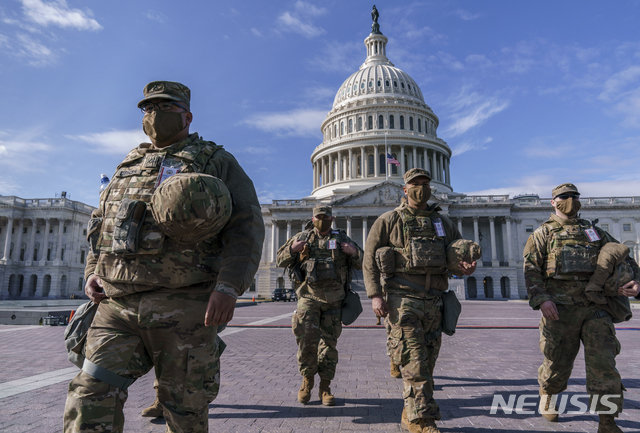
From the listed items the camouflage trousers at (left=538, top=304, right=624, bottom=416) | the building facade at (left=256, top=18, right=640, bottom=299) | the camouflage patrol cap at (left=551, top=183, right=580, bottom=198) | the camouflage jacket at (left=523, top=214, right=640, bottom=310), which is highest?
the building facade at (left=256, top=18, right=640, bottom=299)

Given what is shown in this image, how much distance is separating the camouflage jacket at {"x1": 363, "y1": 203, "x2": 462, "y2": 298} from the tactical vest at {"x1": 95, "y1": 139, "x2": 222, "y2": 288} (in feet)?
7.98

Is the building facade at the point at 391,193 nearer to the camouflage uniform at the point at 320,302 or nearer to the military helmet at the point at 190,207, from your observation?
the camouflage uniform at the point at 320,302

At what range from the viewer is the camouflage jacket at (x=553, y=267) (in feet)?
15.8

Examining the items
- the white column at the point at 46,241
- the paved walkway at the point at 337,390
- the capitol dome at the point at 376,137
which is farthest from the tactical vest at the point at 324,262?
the white column at the point at 46,241

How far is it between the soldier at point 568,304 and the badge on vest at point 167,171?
414cm

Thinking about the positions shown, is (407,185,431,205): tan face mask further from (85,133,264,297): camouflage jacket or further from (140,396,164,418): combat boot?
(140,396,164,418): combat boot

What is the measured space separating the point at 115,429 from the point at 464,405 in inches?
162

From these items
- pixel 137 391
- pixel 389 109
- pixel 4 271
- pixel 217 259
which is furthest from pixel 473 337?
pixel 4 271

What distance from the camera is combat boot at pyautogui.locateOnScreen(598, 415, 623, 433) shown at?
404cm

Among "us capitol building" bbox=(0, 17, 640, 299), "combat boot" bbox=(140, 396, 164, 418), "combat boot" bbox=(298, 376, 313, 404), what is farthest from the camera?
"us capitol building" bbox=(0, 17, 640, 299)

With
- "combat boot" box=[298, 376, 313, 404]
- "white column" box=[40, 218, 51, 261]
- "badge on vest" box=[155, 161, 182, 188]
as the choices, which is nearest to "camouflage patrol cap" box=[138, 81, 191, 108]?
"badge on vest" box=[155, 161, 182, 188]

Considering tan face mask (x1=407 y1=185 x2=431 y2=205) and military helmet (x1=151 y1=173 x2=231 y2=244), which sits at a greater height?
tan face mask (x1=407 y1=185 x2=431 y2=205)

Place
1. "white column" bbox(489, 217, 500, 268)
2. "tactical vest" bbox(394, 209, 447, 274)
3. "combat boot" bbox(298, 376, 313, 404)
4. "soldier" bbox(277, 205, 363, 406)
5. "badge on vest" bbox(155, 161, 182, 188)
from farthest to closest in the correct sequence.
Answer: "white column" bbox(489, 217, 500, 268)
"soldier" bbox(277, 205, 363, 406)
"combat boot" bbox(298, 376, 313, 404)
"tactical vest" bbox(394, 209, 447, 274)
"badge on vest" bbox(155, 161, 182, 188)

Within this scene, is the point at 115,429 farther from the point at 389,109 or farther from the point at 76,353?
the point at 389,109
